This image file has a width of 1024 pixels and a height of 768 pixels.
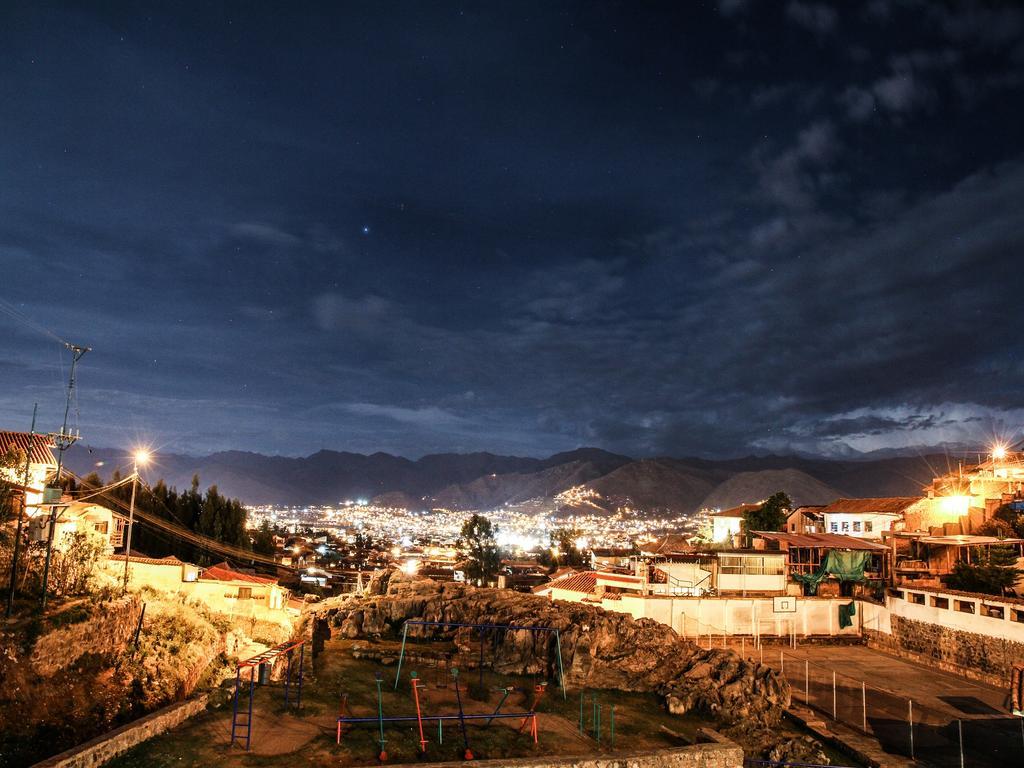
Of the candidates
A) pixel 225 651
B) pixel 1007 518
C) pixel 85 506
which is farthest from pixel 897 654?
pixel 85 506

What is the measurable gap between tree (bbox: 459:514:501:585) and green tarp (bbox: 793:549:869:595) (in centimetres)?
3311

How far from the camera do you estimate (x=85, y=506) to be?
35469 millimetres

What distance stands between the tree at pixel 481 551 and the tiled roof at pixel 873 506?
3566 centimetres

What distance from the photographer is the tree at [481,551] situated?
66.0 m

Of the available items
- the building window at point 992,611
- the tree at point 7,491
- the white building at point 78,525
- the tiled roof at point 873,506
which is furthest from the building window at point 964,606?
the tree at point 7,491

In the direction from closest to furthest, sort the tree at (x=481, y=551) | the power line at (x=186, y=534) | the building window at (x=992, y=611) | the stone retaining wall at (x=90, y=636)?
the stone retaining wall at (x=90, y=636) → the building window at (x=992, y=611) → the power line at (x=186, y=534) → the tree at (x=481, y=551)

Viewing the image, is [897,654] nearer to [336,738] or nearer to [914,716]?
[914,716]

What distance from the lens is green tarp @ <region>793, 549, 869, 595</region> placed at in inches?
1599

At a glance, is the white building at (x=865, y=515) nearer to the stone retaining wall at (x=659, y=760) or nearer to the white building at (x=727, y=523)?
the white building at (x=727, y=523)

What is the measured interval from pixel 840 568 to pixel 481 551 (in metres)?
37.6

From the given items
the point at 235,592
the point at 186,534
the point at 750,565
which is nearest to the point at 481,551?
the point at 186,534

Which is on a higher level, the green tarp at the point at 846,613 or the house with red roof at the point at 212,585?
the house with red roof at the point at 212,585

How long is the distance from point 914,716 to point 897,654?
13.4m

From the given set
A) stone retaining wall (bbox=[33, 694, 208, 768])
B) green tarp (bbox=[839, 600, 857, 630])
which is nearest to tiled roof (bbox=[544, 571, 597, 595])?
green tarp (bbox=[839, 600, 857, 630])
